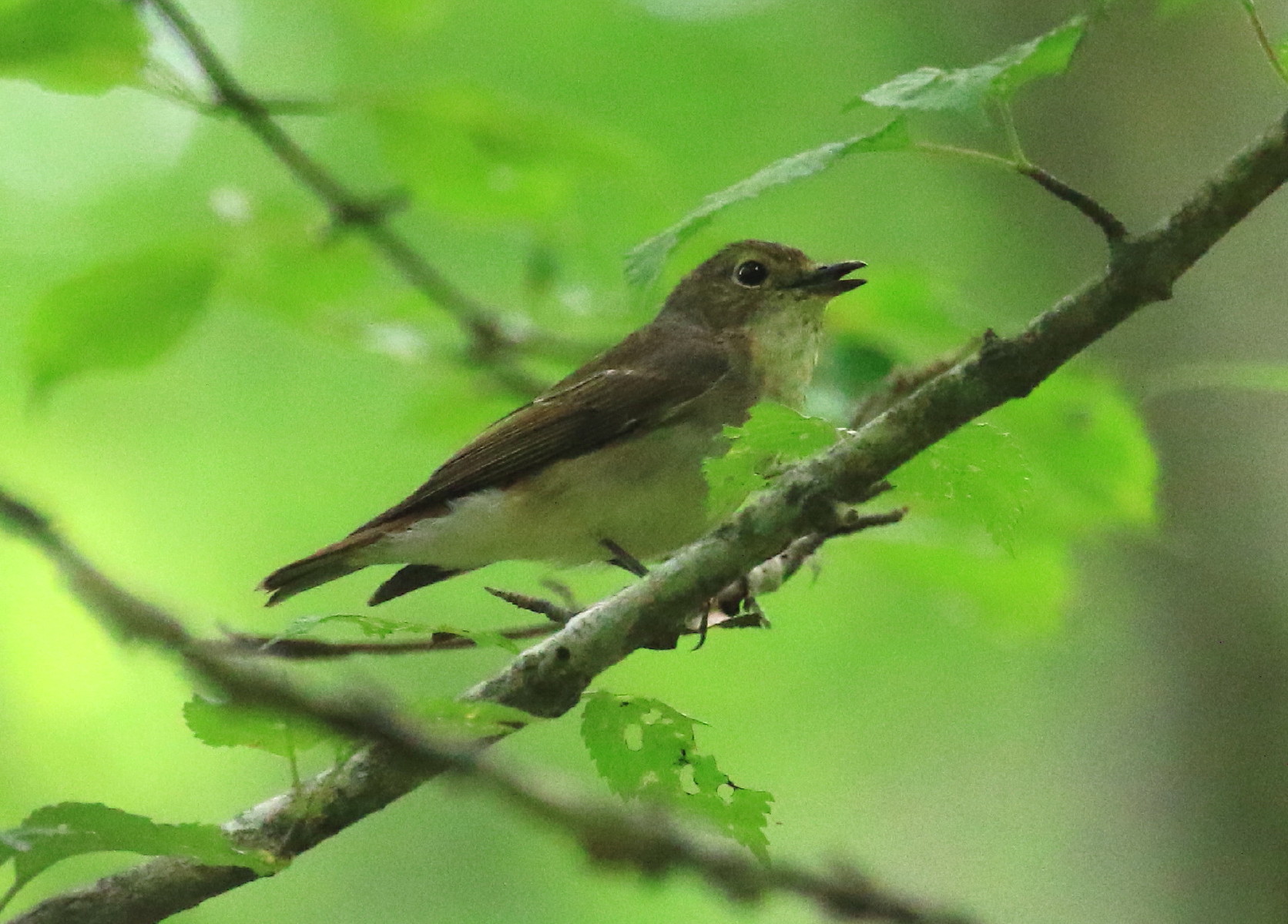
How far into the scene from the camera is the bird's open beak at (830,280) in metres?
4.21

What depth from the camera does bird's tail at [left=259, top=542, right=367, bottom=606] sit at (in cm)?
374

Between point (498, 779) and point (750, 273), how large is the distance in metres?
4.22

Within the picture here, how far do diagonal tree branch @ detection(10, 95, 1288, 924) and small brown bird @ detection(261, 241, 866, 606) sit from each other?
1.72 metres

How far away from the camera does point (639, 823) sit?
3.10ft

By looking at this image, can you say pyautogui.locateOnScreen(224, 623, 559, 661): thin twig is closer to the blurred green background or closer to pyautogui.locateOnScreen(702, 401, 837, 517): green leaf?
pyautogui.locateOnScreen(702, 401, 837, 517): green leaf

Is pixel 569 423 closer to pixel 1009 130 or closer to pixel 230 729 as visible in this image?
pixel 230 729

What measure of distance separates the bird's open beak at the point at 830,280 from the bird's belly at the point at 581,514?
0.59 meters

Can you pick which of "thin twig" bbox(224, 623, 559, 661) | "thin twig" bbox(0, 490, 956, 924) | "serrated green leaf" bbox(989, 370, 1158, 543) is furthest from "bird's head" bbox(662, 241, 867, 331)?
"thin twig" bbox(0, 490, 956, 924)

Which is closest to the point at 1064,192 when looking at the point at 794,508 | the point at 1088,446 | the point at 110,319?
the point at 794,508

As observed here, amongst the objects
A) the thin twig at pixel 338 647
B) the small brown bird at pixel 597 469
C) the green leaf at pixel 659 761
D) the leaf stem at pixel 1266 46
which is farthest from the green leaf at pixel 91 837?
the small brown bird at pixel 597 469

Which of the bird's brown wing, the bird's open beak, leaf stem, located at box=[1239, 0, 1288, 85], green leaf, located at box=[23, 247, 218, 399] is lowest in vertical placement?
leaf stem, located at box=[1239, 0, 1288, 85]

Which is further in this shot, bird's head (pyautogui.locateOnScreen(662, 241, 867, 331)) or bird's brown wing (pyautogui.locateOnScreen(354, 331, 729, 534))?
bird's head (pyautogui.locateOnScreen(662, 241, 867, 331))

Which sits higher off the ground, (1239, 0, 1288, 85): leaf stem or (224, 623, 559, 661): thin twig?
(1239, 0, 1288, 85): leaf stem

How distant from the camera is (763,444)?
6.91 ft
